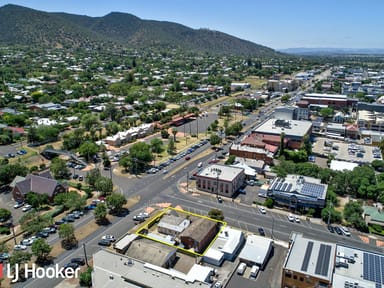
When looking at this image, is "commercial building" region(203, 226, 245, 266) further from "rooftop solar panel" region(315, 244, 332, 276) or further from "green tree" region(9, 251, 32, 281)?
"green tree" region(9, 251, 32, 281)

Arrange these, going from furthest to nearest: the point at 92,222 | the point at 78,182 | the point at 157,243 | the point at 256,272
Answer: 1. the point at 78,182
2. the point at 92,222
3. the point at 157,243
4. the point at 256,272

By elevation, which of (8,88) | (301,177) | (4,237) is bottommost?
(4,237)

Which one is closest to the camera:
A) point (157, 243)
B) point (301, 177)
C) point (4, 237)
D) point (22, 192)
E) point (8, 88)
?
point (157, 243)

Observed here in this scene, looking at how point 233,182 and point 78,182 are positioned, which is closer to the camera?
point 233,182

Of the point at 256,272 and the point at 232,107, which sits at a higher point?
the point at 232,107

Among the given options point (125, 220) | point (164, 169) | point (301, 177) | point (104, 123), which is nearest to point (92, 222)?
point (125, 220)

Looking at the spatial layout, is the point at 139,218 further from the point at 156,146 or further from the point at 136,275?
the point at 156,146

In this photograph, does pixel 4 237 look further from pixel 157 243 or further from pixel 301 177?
pixel 301 177
